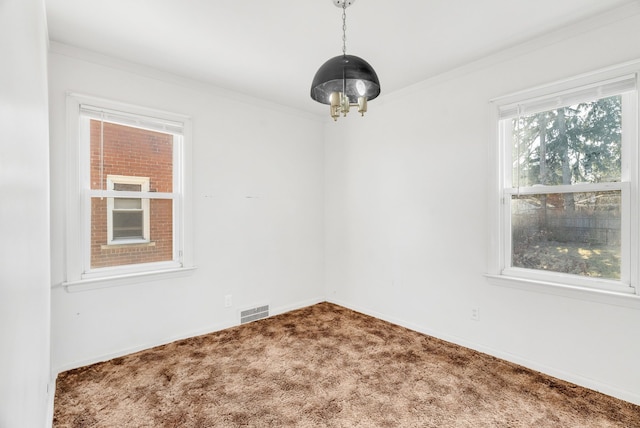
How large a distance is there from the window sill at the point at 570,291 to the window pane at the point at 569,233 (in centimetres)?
17

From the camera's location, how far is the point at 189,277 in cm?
323

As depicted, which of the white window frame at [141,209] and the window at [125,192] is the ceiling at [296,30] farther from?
the white window frame at [141,209]

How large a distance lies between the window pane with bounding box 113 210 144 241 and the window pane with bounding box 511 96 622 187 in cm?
353

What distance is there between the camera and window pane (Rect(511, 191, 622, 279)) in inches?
90.0

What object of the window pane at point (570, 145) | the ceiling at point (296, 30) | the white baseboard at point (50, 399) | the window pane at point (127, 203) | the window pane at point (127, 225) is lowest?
the white baseboard at point (50, 399)

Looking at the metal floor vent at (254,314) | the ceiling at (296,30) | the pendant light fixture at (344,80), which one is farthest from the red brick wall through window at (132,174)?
the pendant light fixture at (344,80)

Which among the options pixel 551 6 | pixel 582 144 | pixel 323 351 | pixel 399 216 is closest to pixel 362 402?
pixel 323 351

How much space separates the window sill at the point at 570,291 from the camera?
2135 mm

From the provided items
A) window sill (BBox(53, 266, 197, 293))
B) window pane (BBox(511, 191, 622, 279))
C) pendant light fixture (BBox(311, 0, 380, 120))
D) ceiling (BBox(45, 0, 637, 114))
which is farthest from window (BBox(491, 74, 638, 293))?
window sill (BBox(53, 266, 197, 293))

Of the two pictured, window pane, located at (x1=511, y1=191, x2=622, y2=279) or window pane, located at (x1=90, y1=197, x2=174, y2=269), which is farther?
window pane, located at (x1=90, y1=197, x2=174, y2=269)

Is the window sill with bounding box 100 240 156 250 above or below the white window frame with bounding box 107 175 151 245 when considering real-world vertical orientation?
below

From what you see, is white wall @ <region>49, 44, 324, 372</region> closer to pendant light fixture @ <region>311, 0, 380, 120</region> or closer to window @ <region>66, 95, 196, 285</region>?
window @ <region>66, 95, 196, 285</region>

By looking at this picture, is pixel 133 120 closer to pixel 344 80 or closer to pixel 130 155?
pixel 130 155

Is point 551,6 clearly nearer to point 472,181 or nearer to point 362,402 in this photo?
point 472,181
